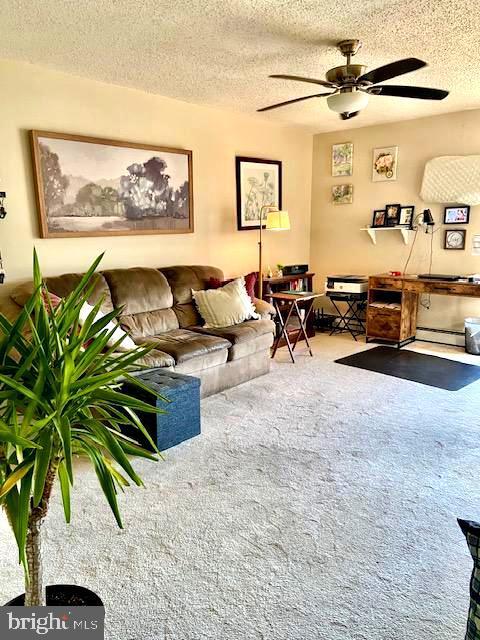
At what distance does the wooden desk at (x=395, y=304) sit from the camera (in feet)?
16.5

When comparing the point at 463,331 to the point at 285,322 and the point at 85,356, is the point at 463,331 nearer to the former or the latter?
the point at 285,322

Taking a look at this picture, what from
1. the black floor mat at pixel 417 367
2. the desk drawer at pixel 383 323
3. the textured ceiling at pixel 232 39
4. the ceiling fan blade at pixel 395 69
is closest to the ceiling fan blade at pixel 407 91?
the ceiling fan blade at pixel 395 69

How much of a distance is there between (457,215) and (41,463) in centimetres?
527

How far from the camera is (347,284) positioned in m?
5.65

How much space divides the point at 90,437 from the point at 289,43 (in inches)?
117

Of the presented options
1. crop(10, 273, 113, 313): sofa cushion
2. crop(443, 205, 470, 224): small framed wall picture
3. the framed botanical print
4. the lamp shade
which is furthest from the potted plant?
crop(443, 205, 470, 224): small framed wall picture

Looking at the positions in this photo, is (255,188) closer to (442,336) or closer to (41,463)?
(442,336)

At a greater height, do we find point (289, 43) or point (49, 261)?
point (289, 43)

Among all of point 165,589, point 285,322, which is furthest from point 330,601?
point 285,322

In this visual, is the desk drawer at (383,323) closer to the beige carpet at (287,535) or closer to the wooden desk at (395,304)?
the wooden desk at (395,304)

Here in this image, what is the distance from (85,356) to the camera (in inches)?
42.6

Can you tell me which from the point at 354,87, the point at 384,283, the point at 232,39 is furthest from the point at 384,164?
the point at 232,39

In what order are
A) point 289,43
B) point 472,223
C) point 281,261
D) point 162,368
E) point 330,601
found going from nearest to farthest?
point 330,601 < point 289,43 < point 162,368 < point 472,223 < point 281,261

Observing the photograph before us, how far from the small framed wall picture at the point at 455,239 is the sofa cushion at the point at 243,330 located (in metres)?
2.48
